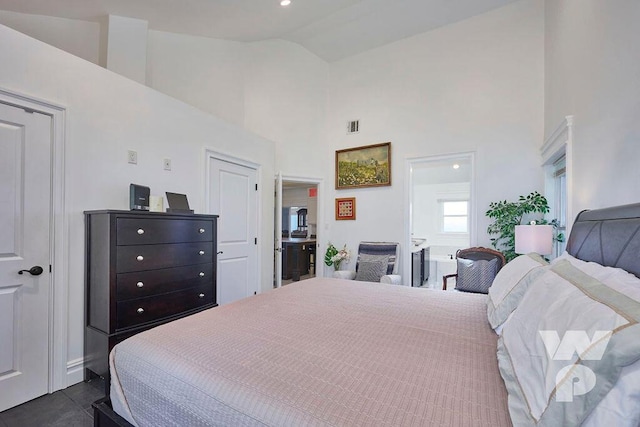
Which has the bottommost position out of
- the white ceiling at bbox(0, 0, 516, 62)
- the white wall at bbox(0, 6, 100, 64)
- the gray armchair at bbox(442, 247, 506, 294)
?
the gray armchair at bbox(442, 247, 506, 294)

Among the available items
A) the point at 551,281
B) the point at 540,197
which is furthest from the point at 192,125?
the point at 540,197

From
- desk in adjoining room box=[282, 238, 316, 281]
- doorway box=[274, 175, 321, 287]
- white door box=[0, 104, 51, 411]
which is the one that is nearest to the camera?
white door box=[0, 104, 51, 411]

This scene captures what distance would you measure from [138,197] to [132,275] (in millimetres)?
685

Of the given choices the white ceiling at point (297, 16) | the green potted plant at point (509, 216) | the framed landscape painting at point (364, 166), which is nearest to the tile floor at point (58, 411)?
the white ceiling at point (297, 16)

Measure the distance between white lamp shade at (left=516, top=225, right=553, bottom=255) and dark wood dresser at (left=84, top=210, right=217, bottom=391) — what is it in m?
3.00

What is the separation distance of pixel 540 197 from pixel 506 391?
3258 mm

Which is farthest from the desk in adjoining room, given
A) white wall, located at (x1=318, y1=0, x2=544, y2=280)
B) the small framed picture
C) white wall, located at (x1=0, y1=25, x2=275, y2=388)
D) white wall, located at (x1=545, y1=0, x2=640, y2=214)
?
white wall, located at (x1=545, y1=0, x2=640, y2=214)

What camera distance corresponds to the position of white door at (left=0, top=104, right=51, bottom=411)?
75.7 inches

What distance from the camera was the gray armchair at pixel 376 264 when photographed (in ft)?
14.0

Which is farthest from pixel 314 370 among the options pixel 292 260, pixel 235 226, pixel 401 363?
pixel 292 260

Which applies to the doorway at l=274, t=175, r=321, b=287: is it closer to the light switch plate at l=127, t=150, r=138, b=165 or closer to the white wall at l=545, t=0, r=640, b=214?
the light switch plate at l=127, t=150, r=138, b=165

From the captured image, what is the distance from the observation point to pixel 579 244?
1648 millimetres

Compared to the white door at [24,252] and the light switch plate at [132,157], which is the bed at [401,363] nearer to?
the white door at [24,252]

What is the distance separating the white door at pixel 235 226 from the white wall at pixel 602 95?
3398mm
